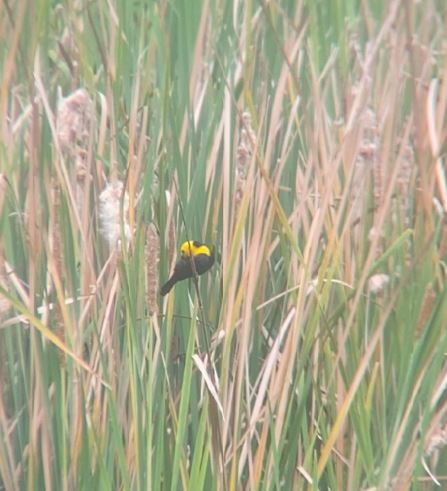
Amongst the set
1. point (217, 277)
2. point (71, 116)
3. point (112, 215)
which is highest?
point (71, 116)

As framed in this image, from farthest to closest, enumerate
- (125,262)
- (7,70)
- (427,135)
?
1. (427,135)
2. (7,70)
3. (125,262)

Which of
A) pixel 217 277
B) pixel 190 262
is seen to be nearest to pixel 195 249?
pixel 190 262

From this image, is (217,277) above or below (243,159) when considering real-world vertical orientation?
below

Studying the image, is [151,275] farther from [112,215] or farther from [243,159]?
[243,159]

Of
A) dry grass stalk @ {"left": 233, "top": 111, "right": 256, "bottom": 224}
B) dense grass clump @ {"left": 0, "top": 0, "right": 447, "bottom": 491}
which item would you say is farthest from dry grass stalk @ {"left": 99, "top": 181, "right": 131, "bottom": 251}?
dry grass stalk @ {"left": 233, "top": 111, "right": 256, "bottom": 224}

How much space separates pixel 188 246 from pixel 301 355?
0.62 ft

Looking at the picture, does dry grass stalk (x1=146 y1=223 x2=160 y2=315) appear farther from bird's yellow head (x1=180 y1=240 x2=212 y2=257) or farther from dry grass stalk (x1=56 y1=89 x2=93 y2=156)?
dry grass stalk (x1=56 y1=89 x2=93 y2=156)

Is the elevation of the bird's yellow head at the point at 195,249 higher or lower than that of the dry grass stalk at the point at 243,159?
lower

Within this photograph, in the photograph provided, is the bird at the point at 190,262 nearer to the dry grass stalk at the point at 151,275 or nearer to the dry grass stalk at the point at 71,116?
the dry grass stalk at the point at 151,275

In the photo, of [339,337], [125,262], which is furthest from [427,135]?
[125,262]

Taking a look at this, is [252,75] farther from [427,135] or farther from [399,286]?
[399,286]

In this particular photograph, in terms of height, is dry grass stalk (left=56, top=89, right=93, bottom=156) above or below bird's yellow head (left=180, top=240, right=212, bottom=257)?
above

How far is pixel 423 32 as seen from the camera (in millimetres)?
1444

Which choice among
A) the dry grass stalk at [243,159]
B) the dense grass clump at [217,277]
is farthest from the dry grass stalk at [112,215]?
the dry grass stalk at [243,159]
